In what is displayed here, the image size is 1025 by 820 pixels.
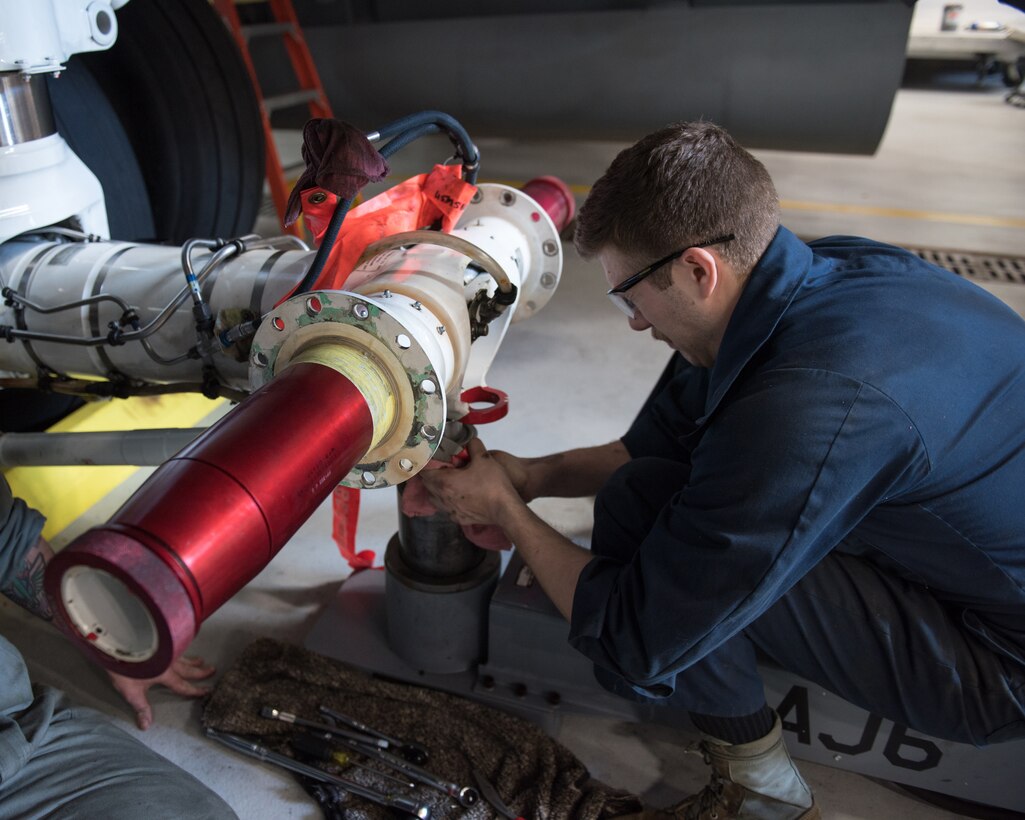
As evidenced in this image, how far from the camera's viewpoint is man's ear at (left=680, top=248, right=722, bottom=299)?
0.86 metres

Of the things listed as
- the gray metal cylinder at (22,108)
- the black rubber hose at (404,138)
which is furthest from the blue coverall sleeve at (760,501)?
the gray metal cylinder at (22,108)

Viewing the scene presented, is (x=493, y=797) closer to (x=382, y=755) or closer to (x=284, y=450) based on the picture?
(x=382, y=755)

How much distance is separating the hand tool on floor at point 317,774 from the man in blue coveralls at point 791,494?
33cm

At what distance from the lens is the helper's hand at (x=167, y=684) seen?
4.11ft

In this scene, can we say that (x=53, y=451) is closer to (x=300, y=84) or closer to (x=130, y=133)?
(x=130, y=133)

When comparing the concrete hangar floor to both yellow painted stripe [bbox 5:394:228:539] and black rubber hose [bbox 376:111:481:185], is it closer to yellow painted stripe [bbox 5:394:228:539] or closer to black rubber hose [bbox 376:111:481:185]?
yellow painted stripe [bbox 5:394:228:539]

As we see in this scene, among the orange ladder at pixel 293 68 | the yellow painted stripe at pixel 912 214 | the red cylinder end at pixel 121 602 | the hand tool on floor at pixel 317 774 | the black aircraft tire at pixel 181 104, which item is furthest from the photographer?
the yellow painted stripe at pixel 912 214

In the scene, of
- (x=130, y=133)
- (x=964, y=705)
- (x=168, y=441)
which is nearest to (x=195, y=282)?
(x=168, y=441)

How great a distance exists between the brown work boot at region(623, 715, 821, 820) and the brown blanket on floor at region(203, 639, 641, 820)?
11cm

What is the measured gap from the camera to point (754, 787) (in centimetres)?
106

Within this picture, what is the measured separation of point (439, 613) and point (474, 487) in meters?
0.32

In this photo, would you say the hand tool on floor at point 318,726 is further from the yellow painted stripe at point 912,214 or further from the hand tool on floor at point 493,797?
the yellow painted stripe at point 912,214

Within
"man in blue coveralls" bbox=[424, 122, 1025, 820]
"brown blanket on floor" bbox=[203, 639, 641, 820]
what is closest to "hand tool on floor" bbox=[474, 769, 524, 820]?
"brown blanket on floor" bbox=[203, 639, 641, 820]

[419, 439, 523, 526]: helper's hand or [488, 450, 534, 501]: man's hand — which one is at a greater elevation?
[419, 439, 523, 526]: helper's hand
